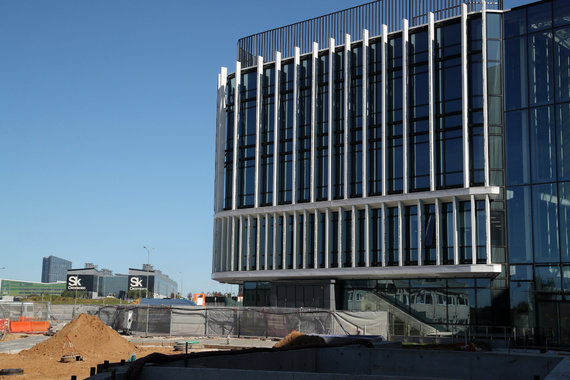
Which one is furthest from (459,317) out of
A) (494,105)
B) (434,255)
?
(494,105)

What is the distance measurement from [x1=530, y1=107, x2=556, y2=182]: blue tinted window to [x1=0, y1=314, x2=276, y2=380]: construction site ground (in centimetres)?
2039

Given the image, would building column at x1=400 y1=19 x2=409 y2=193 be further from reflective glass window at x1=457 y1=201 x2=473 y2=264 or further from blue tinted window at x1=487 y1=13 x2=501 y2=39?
blue tinted window at x1=487 y1=13 x2=501 y2=39

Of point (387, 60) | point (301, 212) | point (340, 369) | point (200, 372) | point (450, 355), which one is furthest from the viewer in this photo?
point (301, 212)

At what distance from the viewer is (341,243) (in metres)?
51.1

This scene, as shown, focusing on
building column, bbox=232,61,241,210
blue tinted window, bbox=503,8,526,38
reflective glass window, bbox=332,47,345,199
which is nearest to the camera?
blue tinted window, bbox=503,8,526,38

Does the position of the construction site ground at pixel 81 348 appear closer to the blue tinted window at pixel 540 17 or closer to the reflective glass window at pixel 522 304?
the reflective glass window at pixel 522 304

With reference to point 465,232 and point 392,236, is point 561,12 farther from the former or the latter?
point 392,236

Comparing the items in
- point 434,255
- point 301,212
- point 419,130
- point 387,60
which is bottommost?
point 434,255

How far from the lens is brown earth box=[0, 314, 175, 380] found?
1162 inches

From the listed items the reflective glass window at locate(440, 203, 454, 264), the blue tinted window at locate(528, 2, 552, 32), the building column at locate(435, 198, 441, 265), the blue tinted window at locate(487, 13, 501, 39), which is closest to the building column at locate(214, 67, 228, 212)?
the building column at locate(435, 198, 441, 265)

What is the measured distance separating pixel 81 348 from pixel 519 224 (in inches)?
1097

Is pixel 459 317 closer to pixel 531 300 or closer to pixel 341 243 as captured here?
pixel 531 300

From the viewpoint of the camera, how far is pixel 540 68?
44.2 m

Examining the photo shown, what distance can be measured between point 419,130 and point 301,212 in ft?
39.3
